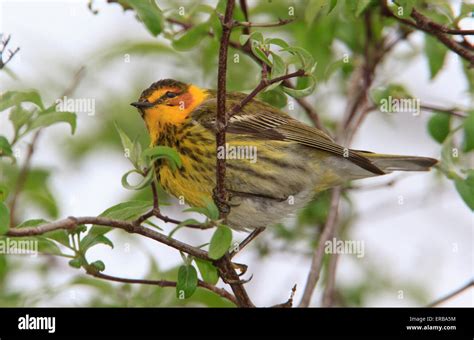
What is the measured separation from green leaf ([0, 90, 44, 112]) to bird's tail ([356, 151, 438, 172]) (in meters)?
2.49

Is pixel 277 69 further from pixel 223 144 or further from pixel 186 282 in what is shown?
pixel 186 282

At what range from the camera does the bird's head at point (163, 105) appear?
16.8ft

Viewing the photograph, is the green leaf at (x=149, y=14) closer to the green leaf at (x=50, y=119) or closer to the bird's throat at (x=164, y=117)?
the green leaf at (x=50, y=119)

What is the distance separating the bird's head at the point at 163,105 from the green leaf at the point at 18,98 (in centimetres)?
125

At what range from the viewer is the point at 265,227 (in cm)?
527

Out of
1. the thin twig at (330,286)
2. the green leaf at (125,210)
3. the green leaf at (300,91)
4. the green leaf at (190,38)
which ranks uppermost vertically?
the green leaf at (190,38)

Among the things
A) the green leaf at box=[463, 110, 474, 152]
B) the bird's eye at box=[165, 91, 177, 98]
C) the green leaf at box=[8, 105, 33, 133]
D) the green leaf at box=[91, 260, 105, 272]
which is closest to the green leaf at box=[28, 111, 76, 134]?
the green leaf at box=[8, 105, 33, 133]

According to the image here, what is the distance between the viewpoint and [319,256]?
4.96 m

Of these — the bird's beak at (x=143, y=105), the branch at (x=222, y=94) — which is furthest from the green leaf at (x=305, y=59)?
the bird's beak at (x=143, y=105)

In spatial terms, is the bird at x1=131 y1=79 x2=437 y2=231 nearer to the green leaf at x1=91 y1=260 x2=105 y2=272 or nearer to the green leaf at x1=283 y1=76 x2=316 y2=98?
the green leaf at x1=91 y1=260 x2=105 y2=272

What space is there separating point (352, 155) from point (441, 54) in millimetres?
865

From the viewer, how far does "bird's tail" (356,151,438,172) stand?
208 inches
